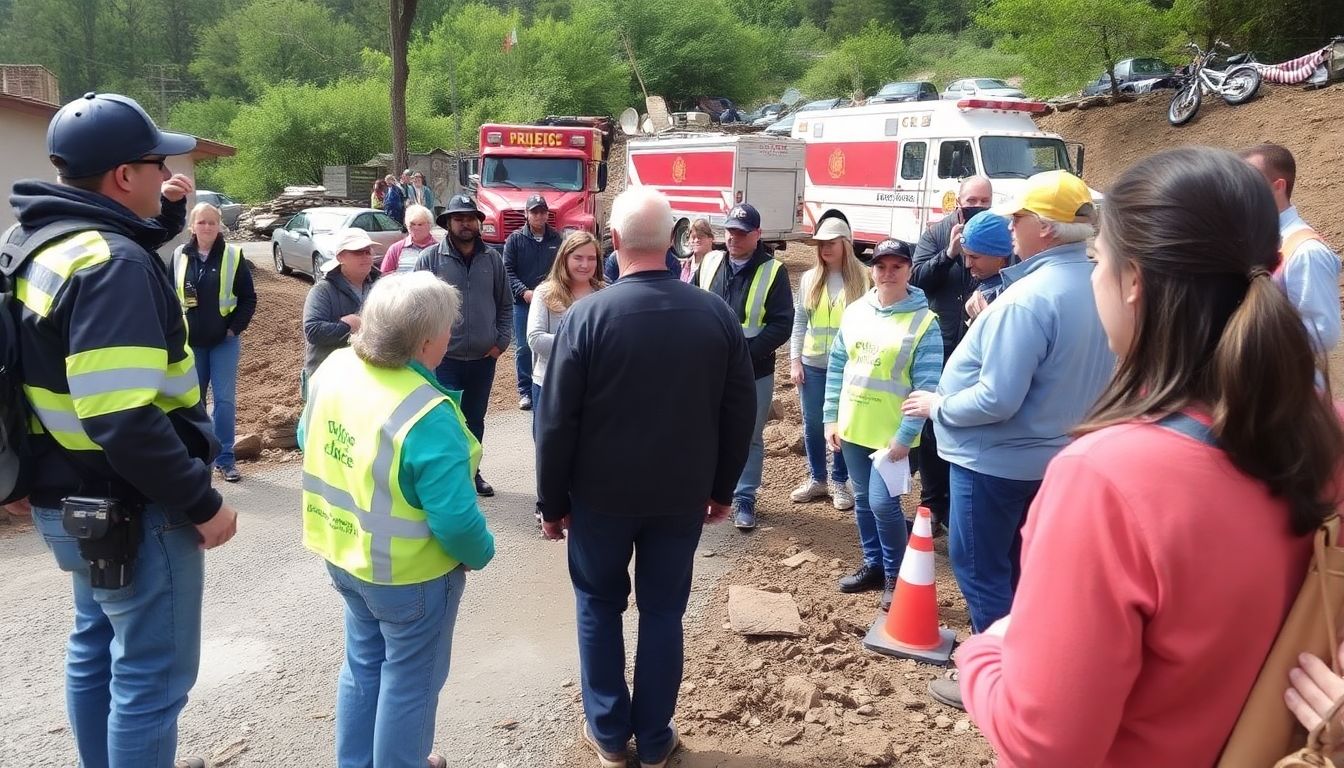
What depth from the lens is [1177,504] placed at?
45.2 inches

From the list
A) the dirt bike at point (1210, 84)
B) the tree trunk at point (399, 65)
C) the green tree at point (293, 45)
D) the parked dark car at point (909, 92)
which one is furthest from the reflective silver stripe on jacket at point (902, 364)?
the green tree at point (293, 45)

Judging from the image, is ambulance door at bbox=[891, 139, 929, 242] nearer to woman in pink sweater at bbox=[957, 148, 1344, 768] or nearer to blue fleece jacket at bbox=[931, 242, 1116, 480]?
blue fleece jacket at bbox=[931, 242, 1116, 480]

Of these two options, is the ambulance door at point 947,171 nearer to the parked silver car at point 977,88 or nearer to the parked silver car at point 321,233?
the parked silver car at point 321,233

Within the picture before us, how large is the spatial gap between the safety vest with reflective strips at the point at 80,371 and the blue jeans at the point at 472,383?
3365 mm

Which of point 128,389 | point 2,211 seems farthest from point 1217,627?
point 2,211

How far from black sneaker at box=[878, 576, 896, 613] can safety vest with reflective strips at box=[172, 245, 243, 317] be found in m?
4.67

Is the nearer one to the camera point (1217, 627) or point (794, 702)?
point (1217, 627)

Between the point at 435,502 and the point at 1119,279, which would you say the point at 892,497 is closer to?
the point at 435,502

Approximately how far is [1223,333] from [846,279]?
14.5 feet

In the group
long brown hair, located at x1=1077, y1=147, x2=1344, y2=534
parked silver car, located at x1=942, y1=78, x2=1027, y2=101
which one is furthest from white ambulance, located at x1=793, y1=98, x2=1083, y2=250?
parked silver car, located at x1=942, y1=78, x2=1027, y2=101

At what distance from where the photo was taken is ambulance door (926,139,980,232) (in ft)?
51.0

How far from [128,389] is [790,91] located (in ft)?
167

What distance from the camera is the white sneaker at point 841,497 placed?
19.4 ft

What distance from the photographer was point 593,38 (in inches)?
1827
